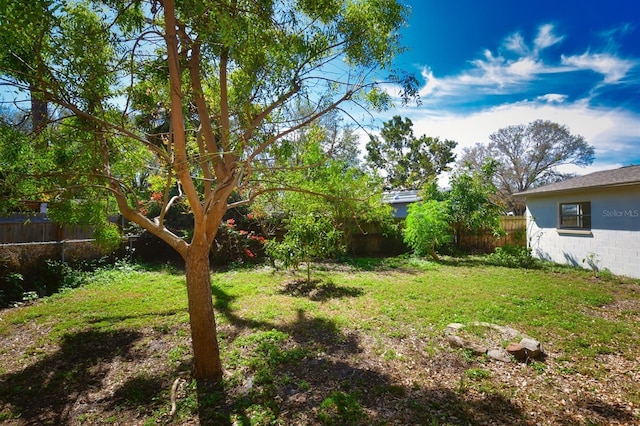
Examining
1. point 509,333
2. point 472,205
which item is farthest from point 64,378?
point 472,205

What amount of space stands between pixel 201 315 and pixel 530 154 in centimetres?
2642

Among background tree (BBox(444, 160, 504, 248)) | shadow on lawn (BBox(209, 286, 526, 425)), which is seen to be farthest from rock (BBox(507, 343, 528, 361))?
background tree (BBox(444, 160, 504, 248))

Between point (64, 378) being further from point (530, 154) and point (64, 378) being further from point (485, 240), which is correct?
point (530, 154)

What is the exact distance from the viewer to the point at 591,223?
9172 mm

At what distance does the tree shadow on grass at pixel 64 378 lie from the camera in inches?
122

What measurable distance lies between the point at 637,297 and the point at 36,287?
12656 millimetres

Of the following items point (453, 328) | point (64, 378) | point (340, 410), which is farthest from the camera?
point (453, 328)

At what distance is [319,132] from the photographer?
15.9 feet

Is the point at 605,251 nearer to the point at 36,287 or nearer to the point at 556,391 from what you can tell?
the point at 556,391

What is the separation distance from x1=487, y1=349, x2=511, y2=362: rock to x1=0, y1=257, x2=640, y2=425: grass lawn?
0.09 meters

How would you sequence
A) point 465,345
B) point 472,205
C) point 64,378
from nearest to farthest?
1. point 64,378
2. point 465,345
3. point 472,205

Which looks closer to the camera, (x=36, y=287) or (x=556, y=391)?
(x=556, y=391)

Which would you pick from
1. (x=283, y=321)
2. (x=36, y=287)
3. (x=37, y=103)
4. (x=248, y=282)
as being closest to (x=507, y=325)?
(x=283, y=321)

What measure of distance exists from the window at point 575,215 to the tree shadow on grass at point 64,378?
467 inches
